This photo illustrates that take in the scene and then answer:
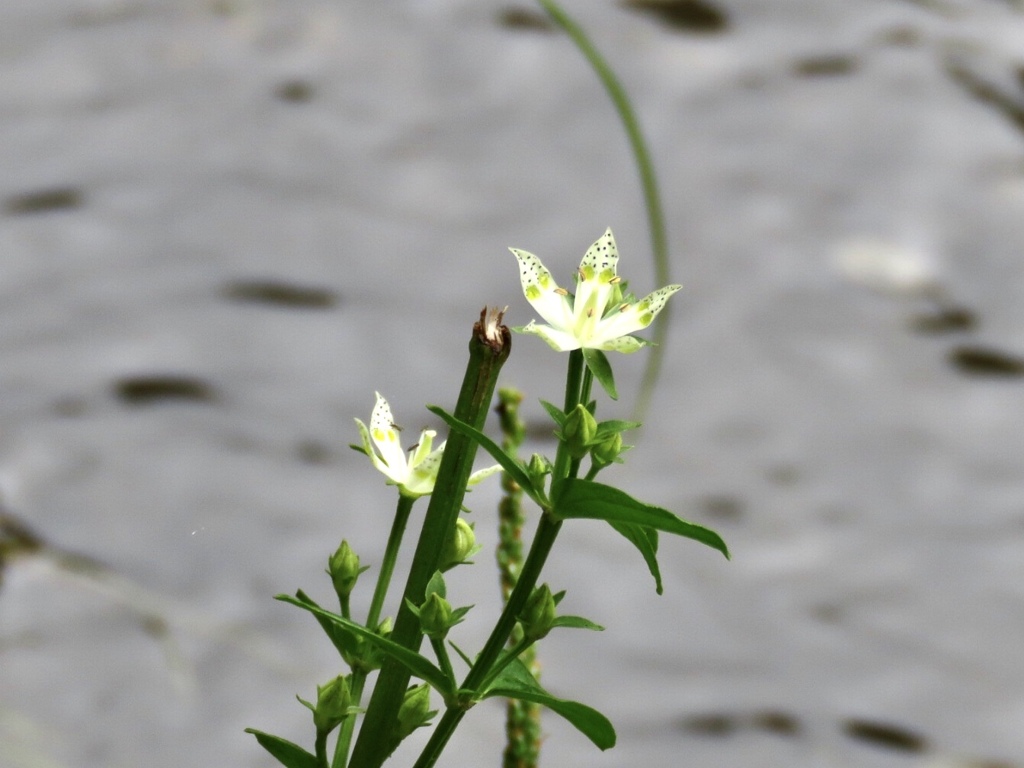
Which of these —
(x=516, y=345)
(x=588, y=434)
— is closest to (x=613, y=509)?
(x=588, y=434)

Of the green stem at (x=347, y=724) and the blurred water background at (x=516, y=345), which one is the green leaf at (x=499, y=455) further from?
the blurred water background at (x=516, y=345)

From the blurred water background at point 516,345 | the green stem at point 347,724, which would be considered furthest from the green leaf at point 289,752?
the blurred water background at point 516,345

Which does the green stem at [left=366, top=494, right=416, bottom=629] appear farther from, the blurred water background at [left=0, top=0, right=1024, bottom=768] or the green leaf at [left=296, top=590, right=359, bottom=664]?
the blurred water background at [left=0, top=0, right=1024, bottom=768]

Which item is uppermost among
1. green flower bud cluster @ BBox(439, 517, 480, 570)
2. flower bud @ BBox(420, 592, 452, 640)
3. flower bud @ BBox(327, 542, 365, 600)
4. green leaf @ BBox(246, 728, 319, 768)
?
green flower bud cluster @ BBox(439, 517, 480, 570)

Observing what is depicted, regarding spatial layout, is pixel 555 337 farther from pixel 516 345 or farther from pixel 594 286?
pixel 516 345

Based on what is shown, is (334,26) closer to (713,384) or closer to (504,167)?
(504,167)

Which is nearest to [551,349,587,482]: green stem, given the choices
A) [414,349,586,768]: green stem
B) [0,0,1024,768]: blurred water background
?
[414,349,586,768]: green stem

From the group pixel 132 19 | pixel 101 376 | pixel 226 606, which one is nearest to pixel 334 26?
pixel 132 19
